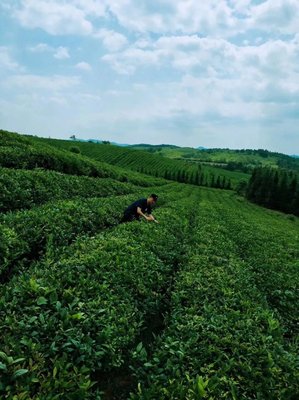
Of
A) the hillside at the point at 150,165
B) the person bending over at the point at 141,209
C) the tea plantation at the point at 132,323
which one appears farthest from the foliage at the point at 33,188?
the hillside at the point at 150,165

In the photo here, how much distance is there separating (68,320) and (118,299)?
173 cm

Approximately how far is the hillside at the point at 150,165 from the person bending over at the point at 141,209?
135004 millimetres

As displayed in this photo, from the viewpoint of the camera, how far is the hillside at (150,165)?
504 ft

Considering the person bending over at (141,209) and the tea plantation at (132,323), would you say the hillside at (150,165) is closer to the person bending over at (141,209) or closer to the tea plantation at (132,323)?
the person bending over at (141,209)

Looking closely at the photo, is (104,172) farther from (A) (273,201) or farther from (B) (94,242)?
(A) (273,201)

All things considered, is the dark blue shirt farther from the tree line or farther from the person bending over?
the tree line

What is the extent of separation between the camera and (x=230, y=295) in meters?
8.68

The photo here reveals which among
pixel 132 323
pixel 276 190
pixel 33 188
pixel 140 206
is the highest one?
pixel 33 188

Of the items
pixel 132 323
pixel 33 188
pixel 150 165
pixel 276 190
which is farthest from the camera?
pixel 150 165

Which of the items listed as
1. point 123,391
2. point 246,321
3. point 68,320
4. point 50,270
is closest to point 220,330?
point 246,321

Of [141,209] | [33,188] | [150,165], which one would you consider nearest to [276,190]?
[150,165]

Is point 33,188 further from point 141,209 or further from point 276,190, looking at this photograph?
point 276,190

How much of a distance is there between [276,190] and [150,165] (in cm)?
7831

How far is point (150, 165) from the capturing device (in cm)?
17138
